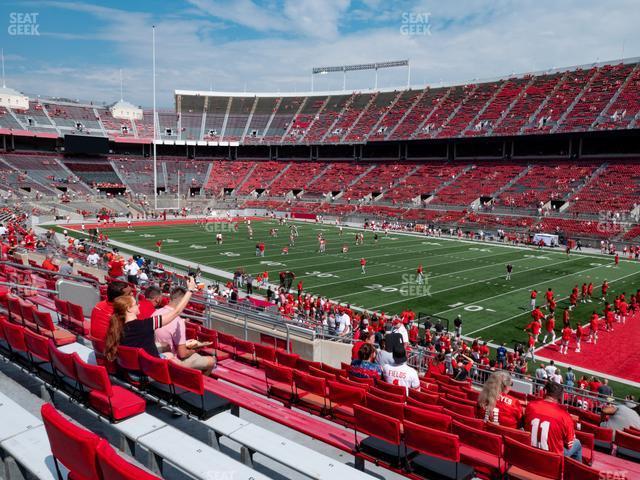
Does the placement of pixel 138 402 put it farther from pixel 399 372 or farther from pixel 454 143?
pixel 454 143

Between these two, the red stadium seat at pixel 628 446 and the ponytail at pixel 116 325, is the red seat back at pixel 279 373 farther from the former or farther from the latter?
the red stadium seat at pixel 628 446

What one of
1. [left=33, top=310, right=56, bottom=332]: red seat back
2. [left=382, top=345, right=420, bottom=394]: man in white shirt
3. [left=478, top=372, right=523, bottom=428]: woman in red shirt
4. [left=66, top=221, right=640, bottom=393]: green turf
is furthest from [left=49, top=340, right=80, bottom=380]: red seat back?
[left=66, top=221, right=640, bottom=393]: green turf

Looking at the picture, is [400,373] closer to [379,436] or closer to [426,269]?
[379,436]

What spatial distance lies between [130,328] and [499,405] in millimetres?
4069

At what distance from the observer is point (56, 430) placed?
3.16m

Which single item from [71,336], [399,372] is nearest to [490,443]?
[399,372]

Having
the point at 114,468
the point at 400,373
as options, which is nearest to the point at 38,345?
the point at 114,468

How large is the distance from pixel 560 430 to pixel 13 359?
20.3ft

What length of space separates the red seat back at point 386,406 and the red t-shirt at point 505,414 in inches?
45.2

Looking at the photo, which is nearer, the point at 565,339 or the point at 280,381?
the point at 280,381

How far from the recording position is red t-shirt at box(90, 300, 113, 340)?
5.68 metres

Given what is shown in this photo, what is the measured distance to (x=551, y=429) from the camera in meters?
4.50

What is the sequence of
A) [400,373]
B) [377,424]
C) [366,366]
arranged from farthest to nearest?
[366,366], [400,373], [377,424]

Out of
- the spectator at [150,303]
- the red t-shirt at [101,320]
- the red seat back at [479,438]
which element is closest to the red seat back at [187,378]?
the spectator at [150,303]
